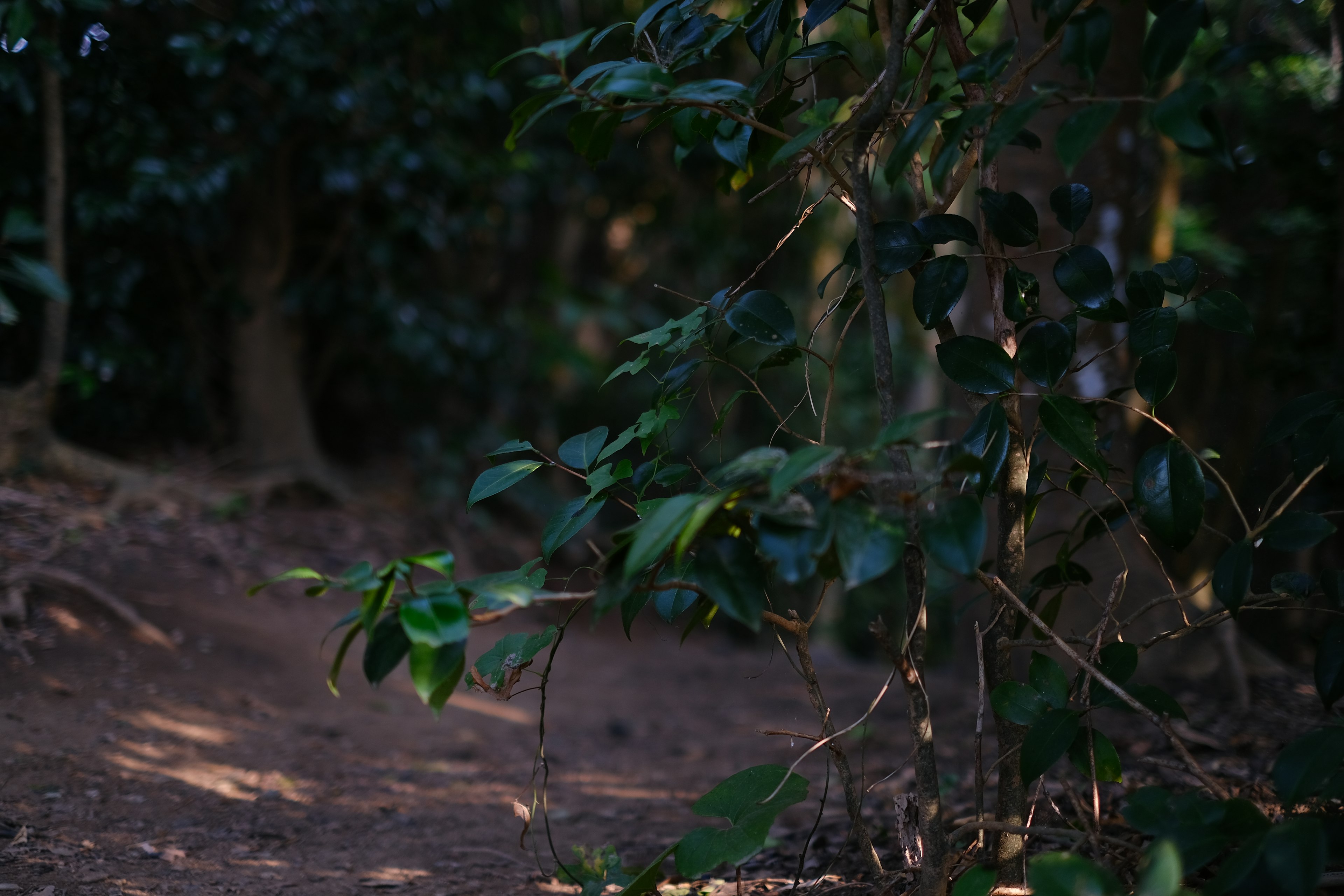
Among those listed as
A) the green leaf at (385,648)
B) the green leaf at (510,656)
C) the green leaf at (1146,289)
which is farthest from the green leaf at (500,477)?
the green leaf at (1146,289)

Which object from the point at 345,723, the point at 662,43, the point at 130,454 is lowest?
the point at 345,723

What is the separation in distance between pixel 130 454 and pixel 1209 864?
15.9 feet

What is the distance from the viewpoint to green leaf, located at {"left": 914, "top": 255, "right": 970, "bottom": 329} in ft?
Result: 4.19

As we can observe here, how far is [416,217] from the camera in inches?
184

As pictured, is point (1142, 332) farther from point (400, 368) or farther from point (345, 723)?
point (400, 368)

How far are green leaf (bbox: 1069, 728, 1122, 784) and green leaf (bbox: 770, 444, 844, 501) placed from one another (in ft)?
2.10

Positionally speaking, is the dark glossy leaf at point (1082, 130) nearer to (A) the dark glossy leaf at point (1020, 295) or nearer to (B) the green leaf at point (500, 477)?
(A) the dark glossy leaf at point (1020, 295)

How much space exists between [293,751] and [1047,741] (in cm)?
224

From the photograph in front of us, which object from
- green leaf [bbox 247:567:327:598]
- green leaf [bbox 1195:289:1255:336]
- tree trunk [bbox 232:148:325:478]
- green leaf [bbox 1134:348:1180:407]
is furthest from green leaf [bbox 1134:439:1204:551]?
tree trunk [bbox 232:148:325:478]

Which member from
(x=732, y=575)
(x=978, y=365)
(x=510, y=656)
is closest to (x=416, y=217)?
(x=510, y=656)

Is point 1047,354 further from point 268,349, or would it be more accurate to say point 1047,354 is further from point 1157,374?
point 268,349

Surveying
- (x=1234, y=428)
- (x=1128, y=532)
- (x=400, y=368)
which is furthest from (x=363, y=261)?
(x=1234, y=428)

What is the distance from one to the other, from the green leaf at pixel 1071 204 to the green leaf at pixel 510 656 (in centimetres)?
100

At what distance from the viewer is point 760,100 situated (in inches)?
70.8
